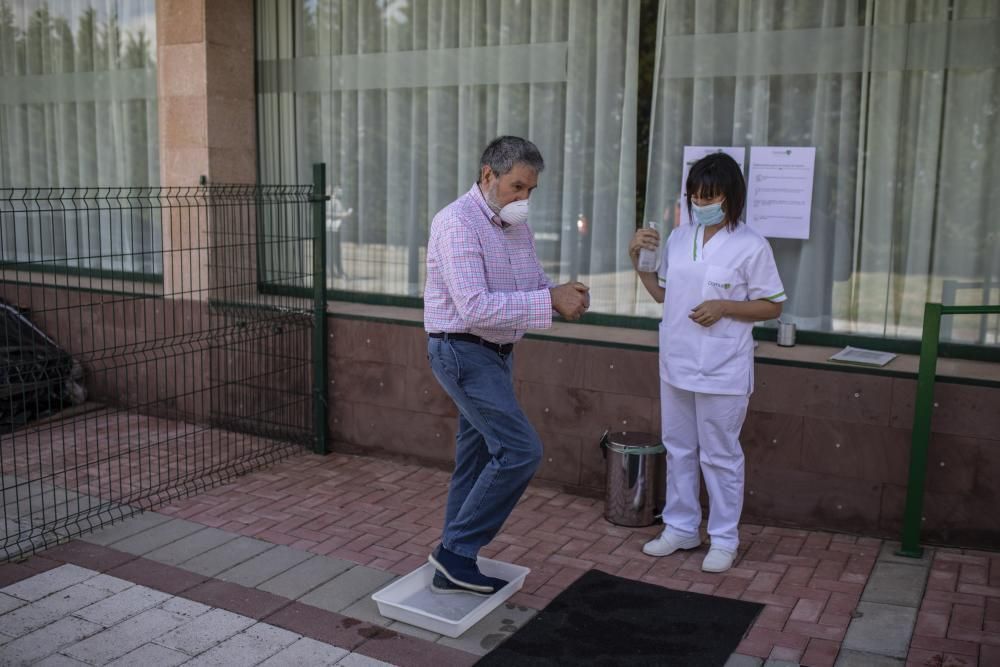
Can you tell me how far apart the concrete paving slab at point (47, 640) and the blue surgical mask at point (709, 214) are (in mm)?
3010

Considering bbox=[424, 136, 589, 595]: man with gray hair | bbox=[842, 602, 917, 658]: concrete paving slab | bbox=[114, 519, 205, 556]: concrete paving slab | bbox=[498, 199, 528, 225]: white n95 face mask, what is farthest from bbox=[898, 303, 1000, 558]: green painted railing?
bbox=[114, 519, 205, 556]: concrete paving slab

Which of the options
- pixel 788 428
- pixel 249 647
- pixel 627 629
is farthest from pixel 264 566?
pixel 788 428

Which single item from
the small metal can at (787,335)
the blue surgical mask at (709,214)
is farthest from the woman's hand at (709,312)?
the small metal can at (787,335)

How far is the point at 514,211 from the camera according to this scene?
3.76 metres

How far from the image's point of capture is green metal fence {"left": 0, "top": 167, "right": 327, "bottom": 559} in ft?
19.8

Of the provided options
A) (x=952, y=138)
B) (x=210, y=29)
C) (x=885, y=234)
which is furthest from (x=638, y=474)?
(x=210, y=29)

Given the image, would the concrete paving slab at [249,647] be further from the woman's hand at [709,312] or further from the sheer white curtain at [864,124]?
the sheer white curtain at [864,124]

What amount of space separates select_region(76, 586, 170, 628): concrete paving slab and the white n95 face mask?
7.08 ft

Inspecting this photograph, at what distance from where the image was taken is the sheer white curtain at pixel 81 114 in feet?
24.7

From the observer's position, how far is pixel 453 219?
3.71 m

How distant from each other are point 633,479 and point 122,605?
2.48m

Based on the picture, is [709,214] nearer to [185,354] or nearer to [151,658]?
[151,658]

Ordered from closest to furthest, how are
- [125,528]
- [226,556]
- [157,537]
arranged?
[226,556] < [157,537] < [125,528]

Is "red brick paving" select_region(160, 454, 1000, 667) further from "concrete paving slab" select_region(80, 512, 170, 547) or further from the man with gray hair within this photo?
the man with gray hair
